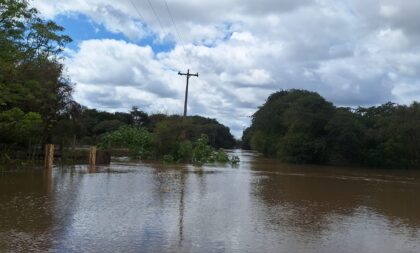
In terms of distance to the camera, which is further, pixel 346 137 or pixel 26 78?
pixel 346 137

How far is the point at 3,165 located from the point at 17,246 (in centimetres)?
1865

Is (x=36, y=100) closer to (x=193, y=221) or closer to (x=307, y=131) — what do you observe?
(x=193, y=221)

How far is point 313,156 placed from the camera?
199 feet

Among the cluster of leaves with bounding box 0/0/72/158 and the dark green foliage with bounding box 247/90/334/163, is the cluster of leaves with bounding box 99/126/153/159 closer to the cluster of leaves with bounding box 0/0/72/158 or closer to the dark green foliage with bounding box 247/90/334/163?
the cluster of leaves with bounding box 0/0/72/158

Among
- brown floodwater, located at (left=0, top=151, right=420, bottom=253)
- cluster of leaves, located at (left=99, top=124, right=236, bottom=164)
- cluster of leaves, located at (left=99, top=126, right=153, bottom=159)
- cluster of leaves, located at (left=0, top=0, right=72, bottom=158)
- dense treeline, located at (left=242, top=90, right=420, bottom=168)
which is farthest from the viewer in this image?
dense treeline, located at (left=242, top=90, right=420, bottom=168)

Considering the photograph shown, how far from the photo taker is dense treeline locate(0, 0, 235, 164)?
16672 millimetres

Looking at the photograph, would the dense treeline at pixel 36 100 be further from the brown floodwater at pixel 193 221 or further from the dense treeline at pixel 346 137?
the dense treeline at pixel 346 137

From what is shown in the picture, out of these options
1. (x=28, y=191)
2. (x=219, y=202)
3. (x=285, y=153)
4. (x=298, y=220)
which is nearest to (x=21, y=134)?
(x=28, y=191)

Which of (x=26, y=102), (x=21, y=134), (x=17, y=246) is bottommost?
(x=17, y=246)

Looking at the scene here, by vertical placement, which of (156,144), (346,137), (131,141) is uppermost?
(346,137)

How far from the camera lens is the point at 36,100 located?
28250 millimetres

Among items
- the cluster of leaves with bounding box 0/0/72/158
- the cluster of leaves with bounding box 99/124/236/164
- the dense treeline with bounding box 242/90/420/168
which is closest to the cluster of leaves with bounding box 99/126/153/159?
the cluster of leaves with bounding box 99/124/236/164

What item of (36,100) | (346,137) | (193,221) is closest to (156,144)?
(36,100)

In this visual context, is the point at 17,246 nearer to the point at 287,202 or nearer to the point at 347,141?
the point at 287,202
